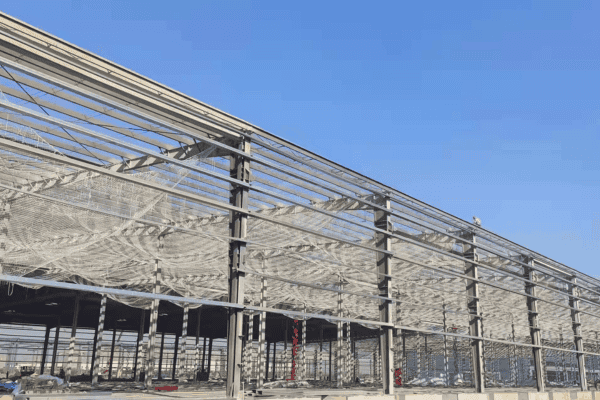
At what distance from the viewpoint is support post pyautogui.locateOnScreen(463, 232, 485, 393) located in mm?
24641

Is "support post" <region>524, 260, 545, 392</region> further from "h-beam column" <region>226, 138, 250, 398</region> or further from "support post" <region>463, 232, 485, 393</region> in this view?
"h-beam column" <region>226, 138, 250, 398</region>

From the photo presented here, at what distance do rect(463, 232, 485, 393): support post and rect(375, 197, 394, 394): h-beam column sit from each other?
6097 mm

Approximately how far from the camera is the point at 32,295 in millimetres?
35250

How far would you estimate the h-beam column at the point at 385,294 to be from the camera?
20078mm

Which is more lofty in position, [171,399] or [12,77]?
[12,77]

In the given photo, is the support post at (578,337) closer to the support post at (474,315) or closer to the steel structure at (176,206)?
the steel structure at (176,206)

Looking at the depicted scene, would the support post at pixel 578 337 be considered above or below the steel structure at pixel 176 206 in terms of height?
below

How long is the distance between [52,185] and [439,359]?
65.8 m

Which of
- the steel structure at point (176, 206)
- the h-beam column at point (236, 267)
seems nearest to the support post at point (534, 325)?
the steel structure at point (176, 206)

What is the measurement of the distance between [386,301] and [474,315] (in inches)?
258

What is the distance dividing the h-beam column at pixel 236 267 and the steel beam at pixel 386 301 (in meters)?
6.35

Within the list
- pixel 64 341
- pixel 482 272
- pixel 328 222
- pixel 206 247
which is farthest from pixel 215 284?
pixel 64 341

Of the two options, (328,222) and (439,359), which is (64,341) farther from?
(439,359)

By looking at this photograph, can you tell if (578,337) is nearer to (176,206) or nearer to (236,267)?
(176,206)
